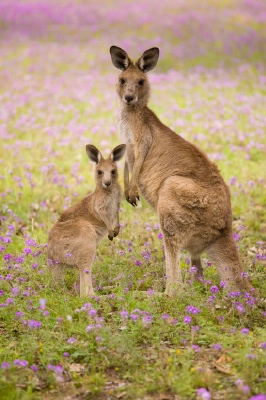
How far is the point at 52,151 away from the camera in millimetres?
10602

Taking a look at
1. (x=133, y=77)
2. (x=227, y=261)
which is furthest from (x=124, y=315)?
(x=133, y=77)

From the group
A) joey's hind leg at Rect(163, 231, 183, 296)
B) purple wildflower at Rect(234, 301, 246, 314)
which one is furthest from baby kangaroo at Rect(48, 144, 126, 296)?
purple wildflower at Rect(234, 301, 246, 314)

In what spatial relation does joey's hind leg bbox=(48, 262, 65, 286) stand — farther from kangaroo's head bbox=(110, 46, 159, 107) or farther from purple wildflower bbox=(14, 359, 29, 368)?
kangaroo's head bbox=(110, 46, 159, 107)

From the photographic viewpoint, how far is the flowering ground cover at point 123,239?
14.3 feet

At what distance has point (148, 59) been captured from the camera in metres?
6.84

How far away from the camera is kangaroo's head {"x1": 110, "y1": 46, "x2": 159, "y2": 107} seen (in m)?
6.62

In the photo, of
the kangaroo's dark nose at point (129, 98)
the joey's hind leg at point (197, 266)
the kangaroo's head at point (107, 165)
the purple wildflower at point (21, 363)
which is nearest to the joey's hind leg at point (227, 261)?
the joey's hind leg at point (197, 266)

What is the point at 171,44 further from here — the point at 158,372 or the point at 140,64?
the point at 158,372

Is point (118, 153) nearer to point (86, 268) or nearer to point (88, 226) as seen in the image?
point (88, 226)

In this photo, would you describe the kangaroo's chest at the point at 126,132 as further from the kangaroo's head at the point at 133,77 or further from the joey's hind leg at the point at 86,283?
the joey's hind leg at the point at 86,283

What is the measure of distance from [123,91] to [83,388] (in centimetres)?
351

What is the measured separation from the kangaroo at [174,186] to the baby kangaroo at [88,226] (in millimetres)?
222

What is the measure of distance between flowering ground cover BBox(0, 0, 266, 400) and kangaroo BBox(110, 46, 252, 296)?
329 mm

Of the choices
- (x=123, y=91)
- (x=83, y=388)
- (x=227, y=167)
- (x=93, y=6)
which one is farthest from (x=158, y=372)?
(x=93, y=6)
